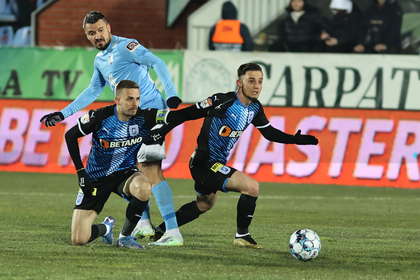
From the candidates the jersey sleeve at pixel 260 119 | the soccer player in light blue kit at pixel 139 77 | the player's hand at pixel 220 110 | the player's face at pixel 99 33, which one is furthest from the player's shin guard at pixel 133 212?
the player's face at pixel 99 33

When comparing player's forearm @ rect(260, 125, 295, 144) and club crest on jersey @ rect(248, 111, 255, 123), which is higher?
club crest on jersey @ rect(248, 111, 255, 123)

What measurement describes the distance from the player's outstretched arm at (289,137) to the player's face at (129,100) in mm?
1457

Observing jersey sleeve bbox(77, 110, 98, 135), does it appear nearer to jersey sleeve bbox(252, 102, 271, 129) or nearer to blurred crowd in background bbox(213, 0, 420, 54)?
jersey sleeve bbox(252, 102, 271, 129)

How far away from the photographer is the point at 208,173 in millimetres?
6332

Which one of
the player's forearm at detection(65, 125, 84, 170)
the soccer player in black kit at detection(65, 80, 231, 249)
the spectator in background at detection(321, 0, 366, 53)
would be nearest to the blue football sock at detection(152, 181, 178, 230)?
the soccer player in black kit at detection(65, 80, 231, 249)

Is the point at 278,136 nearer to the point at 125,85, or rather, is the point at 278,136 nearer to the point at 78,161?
the point at 125,85

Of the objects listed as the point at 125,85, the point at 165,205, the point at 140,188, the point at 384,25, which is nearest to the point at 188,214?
the point at 165,205

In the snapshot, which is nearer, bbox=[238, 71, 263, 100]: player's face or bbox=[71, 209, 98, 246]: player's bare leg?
bbox=[71, 209, 98, 246]: player's bare leg

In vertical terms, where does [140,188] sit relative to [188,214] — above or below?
above

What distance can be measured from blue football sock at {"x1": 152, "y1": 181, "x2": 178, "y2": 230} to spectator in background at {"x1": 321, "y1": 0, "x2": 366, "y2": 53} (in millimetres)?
9146

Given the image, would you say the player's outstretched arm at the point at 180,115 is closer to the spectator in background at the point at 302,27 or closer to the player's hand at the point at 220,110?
the player's hand at the point at 220,110

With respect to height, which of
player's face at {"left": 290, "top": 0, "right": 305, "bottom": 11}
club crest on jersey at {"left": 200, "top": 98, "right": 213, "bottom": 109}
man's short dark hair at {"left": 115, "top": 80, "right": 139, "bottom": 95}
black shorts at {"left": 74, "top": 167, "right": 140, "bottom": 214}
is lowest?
black shorts at {"left": 74, "top": 167, "right": 140, "bottom": 214}

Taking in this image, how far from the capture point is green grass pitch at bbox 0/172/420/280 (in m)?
4.96

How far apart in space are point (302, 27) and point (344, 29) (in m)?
0.94
